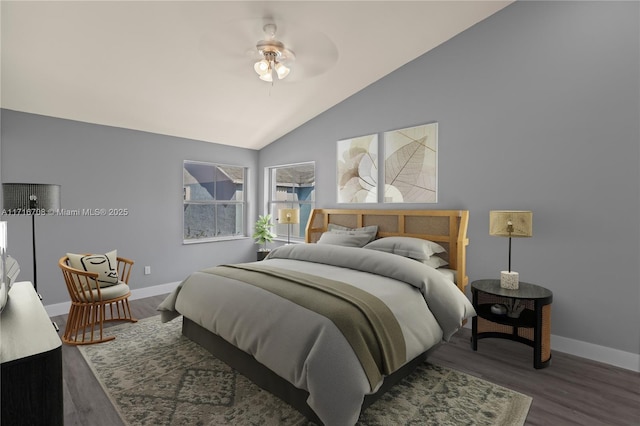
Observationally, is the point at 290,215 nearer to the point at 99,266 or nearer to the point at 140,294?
the point at 140,294

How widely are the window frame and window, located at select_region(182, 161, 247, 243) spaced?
469mm

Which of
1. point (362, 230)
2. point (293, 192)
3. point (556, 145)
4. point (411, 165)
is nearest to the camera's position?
point (556, 145)

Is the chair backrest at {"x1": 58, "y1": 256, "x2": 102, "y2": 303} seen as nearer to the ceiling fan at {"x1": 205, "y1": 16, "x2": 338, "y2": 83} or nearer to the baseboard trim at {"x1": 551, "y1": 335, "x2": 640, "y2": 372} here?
the ceiling fan at {"x1": 205, "y1": 16, "x2": 338, "y2": 83}

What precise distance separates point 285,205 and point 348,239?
2.01 m

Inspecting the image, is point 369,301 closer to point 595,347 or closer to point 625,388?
point 625,388

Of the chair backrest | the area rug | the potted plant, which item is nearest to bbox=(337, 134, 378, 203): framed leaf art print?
the potted plant

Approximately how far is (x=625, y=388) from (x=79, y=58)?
5042mm

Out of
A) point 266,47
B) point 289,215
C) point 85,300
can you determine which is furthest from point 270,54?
point 85,300

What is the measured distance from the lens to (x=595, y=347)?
2.70 metres

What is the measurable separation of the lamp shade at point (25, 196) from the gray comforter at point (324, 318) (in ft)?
4.56

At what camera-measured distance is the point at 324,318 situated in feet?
6.10

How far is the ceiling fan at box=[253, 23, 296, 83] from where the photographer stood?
2.91 meters

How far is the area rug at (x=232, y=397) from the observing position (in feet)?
6.29

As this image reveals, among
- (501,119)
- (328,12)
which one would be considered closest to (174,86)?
(328,12)
